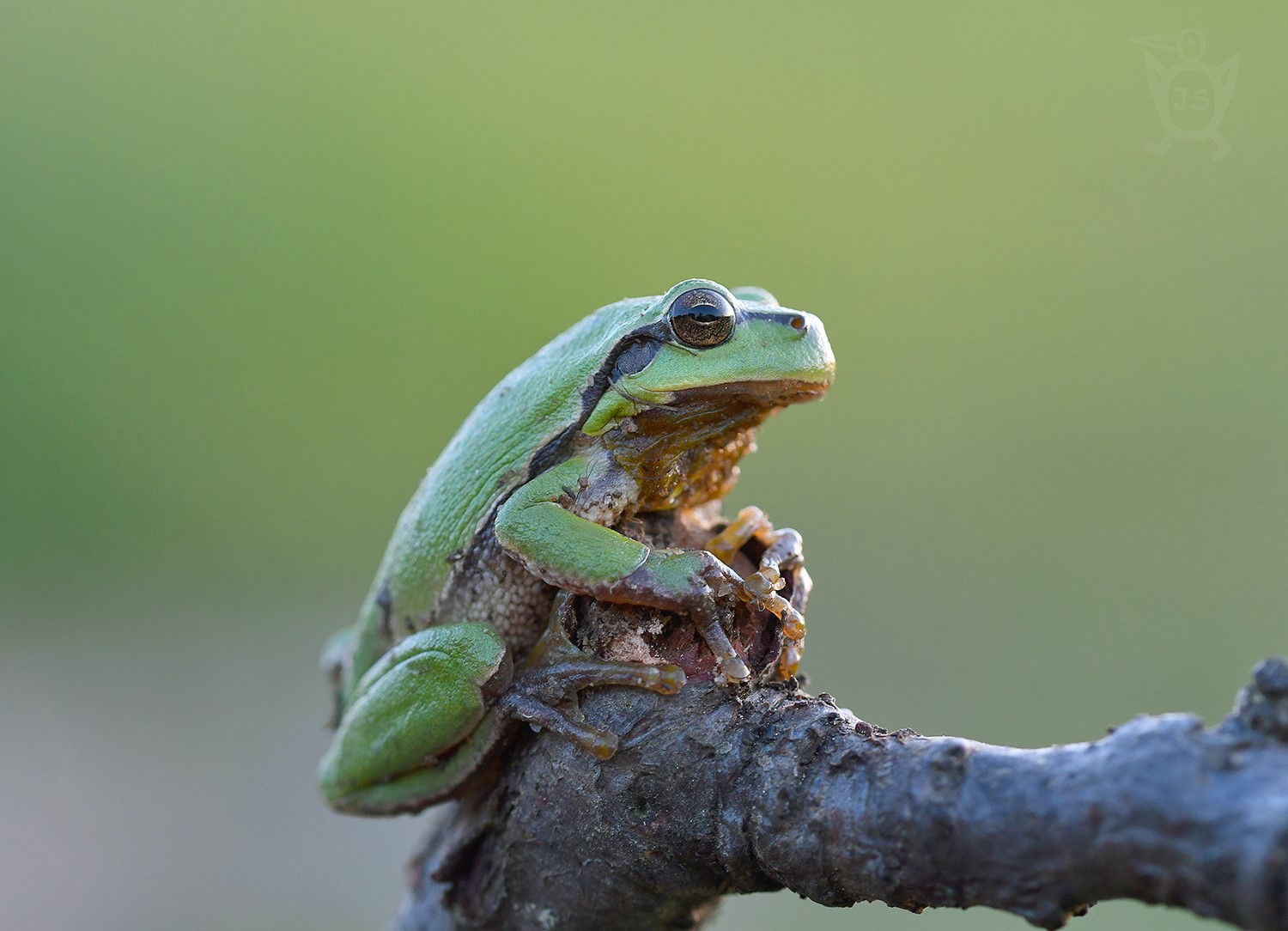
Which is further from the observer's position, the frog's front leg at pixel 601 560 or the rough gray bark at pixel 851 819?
the frog's front leg at pixel 601 560

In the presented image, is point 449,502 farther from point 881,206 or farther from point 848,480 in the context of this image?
point 881,206

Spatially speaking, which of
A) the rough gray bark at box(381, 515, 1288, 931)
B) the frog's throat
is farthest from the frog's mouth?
the rough gray bark at box(381, 515, 1288, 931)

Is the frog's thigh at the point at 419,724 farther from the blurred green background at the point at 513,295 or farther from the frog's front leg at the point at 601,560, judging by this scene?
the blurred green background at the point at 513,295

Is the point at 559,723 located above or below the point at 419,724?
above

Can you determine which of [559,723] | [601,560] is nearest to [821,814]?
[559,723]

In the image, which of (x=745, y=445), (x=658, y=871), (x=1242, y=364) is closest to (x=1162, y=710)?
(x=1242, y=364)

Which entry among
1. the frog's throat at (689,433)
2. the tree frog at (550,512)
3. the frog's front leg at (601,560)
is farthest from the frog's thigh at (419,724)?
the frog's throat at (689,433)

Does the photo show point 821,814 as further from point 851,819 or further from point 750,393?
point 750,393

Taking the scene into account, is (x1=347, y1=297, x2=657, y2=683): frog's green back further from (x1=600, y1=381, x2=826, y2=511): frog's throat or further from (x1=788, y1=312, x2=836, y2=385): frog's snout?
(x1=788, y1=312, x2=836, y2=385): frog's snout
